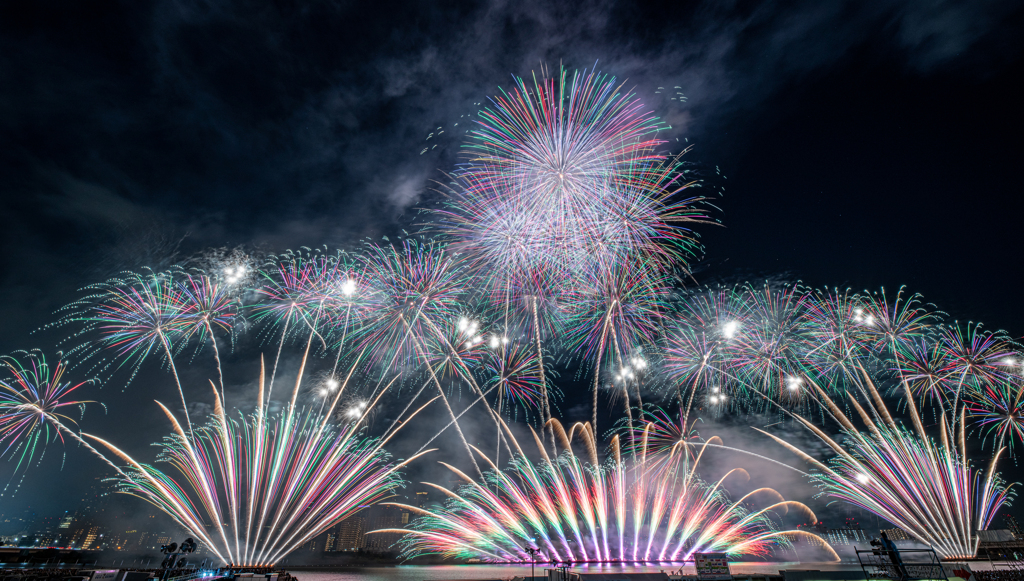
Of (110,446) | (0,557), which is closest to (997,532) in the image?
(110,446)

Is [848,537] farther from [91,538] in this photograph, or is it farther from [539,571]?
[91,538]

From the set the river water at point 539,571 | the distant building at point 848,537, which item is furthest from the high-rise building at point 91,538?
the distant building at point 848,537

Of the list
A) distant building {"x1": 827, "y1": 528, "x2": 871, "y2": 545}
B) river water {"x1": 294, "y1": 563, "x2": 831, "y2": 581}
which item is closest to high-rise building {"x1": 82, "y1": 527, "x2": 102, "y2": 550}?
river water {"x1": 294, "y1": 563, "x2": 831, "y2": 581}

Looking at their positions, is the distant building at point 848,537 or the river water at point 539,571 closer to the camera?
the river water at point 539,571

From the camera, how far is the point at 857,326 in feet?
95.3

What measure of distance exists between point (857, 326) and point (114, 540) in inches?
9976

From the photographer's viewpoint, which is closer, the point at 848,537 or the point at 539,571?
the point at 539,571

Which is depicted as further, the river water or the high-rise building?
the high-rise building

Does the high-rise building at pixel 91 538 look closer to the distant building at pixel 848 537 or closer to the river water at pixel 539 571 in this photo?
the river water at pixel 539 571

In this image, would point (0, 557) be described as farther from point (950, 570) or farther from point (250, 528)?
point (950, 570)

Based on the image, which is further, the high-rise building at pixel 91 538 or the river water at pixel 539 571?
the high-rise building at pixel 91 538

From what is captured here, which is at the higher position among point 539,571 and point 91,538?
point 539,571

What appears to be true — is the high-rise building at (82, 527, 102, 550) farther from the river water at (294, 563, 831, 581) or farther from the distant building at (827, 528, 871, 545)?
the distant building at (827, 528, 871, 545)

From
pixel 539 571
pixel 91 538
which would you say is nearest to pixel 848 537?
pixel 539 571
